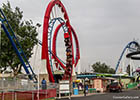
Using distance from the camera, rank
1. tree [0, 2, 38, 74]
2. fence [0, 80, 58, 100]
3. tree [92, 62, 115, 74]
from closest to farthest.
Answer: fence [0, 80, 58, 100], tree [0, 2, 38, 74], tree [92, 62, 115, 74]

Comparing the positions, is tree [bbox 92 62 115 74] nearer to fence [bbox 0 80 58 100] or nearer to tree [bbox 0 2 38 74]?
tree [bbox 0 2 38 74]

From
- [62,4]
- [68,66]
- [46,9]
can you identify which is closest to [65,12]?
[62,4]

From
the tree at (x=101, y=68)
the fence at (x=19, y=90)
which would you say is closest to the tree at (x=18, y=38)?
the fence at (x=19, y=90)

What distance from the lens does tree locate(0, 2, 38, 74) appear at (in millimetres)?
32719

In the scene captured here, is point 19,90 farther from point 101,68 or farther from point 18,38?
point 101,68

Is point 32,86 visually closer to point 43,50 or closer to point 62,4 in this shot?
point 43,50

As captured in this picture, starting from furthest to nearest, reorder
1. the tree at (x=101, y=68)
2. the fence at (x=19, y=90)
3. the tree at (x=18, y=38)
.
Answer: the tree at (x=101, y=68) → the tree at (x=18, y=38) → the fence at (x=19, y=90)

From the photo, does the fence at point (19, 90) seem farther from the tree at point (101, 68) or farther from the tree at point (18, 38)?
the tree at point (101, 68)

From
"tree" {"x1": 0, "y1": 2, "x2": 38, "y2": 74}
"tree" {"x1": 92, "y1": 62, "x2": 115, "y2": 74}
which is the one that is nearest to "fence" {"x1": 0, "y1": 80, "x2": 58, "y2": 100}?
"tree" {"x1": 0, "y1": 2, "x2": 38, "y2": 74}

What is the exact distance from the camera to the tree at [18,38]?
32.7 metres

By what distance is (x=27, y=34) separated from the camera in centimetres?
3591

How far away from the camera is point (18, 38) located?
3406cm

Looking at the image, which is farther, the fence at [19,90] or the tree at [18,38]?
the tree at [18,38]

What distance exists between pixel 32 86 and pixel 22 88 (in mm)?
1801
